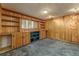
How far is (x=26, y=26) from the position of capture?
630cm

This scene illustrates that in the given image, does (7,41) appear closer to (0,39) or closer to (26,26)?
(0,39)

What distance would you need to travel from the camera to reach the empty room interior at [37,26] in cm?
388

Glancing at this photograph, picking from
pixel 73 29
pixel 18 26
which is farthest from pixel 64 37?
pixel 18 26

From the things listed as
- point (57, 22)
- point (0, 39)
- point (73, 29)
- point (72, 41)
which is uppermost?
point (57, 22)

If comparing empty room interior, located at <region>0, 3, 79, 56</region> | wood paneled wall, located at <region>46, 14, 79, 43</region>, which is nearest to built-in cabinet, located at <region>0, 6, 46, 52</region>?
empty room interior, located at <region>0, 3, 79, 56</region>

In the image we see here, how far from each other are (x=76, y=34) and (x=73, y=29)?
1.37ft

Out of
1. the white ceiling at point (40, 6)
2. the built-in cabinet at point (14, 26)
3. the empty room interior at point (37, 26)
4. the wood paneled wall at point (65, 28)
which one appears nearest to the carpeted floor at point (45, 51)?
the empty room interior at point (37, 26)

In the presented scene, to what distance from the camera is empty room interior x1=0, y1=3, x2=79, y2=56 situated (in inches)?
153

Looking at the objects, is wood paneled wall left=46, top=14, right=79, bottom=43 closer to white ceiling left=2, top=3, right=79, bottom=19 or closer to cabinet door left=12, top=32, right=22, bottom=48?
white ceiling left=2, top=3, right=79, bottom=19

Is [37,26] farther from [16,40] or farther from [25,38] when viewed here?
[16,40]

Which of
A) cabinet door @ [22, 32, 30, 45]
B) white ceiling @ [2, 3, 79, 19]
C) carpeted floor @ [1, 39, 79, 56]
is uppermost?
white ceiling @ [2, 3, 79, 19]

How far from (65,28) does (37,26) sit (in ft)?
8.38

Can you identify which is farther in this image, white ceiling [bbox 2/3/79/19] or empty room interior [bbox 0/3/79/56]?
empty room interior [bbox 0/3/79/56]

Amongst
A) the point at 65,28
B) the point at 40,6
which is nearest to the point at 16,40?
the point at 40,6
